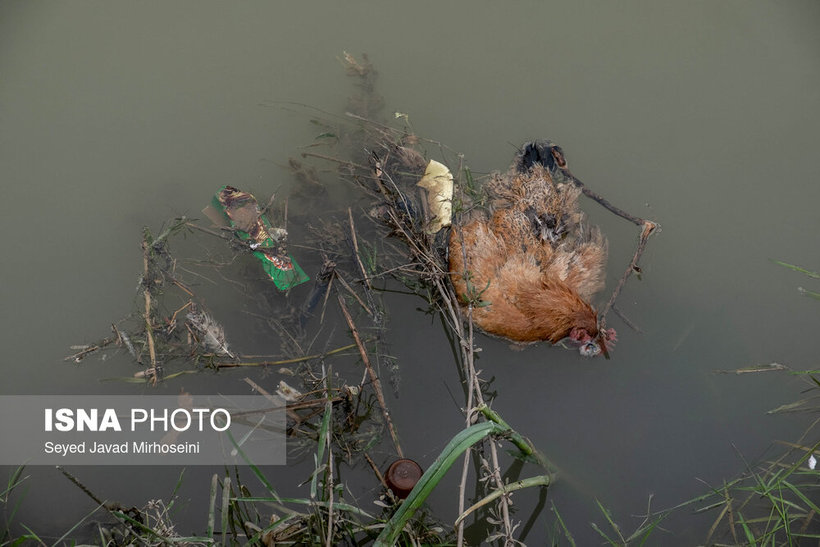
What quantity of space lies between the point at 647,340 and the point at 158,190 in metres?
2.84

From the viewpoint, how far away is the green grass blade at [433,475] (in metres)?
1.77

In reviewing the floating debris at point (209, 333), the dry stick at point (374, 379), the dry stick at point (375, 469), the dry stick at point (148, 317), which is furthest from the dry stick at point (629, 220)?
the dry stick at point (148, 317)

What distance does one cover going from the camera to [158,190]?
127 inches

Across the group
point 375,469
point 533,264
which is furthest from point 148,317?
point 533,264

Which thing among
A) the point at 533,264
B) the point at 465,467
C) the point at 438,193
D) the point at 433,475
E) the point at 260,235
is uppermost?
the point at 438,193

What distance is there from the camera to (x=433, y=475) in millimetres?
1768

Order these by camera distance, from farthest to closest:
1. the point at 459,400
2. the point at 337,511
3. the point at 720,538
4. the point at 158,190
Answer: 1. the point at 158,190
2. the point at 459,400
3. the point at 720,538
4. the point at 337,511

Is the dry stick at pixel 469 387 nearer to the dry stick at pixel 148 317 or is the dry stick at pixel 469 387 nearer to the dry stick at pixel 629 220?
the dry stick at pixel 629 220

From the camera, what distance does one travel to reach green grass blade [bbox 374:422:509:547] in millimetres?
1767

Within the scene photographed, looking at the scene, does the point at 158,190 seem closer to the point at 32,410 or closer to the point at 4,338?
the point at 4,338

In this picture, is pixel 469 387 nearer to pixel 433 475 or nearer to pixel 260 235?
pixel 433 475

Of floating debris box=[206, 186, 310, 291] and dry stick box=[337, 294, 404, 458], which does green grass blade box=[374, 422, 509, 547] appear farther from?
floating debris box=[206, 186, 310, 291]

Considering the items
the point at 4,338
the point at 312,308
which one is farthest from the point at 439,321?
the point at 4,338

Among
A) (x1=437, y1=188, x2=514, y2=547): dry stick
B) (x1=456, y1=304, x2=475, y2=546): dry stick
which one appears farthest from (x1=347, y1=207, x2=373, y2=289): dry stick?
(x1=456, y1=304, x2=475, y2=546): dry stick
